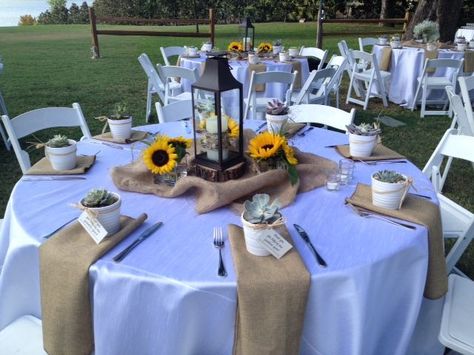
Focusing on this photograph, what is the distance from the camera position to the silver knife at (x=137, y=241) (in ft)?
4.32

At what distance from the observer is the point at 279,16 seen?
2255cm

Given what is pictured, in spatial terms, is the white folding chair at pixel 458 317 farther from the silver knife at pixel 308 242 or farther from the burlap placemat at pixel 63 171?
the burlap placemat at pixel 63 171

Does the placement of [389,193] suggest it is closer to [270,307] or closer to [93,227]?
[270,307]

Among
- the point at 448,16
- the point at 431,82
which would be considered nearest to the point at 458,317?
the point at 431,82

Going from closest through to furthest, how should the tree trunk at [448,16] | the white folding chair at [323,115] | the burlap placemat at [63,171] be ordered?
1. the burlap placemat at [63,171]
2. the white folding chair at [323,115]
3. the tree trunk at [448,16]

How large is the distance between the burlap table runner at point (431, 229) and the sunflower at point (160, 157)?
0.73 meters

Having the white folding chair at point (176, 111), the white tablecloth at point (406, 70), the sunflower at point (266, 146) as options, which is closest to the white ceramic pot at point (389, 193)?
the sunflower at point (266, 146)

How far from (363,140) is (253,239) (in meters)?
1.06

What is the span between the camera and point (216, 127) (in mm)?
1665

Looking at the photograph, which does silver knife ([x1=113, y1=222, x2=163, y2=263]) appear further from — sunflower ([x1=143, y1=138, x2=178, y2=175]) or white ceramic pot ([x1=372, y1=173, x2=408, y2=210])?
white ceramic pot ([x1=372, y1=173, x2=408, y2=210])

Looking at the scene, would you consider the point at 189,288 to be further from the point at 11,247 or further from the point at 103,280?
the point at 11,247

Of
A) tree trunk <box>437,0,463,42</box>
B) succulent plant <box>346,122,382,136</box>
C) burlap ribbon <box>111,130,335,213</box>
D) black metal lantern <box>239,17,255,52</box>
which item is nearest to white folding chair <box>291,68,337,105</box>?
black metal lantern <box>239,17,255,52</box>

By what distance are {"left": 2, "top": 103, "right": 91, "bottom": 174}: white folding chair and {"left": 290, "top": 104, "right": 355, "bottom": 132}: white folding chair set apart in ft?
4.78

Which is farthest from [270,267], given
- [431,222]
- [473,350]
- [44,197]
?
[44,197]
